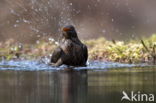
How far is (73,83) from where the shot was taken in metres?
7.39

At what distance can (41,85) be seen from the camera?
7.30 m

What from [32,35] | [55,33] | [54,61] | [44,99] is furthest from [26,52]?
[44,99]

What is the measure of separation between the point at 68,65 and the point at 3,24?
8.78 meters

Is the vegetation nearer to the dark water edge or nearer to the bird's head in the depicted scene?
the bird's head

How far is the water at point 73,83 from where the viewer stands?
19.6 ft

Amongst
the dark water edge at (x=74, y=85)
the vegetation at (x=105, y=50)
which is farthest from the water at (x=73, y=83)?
the vegetation at (x=105, y=50)

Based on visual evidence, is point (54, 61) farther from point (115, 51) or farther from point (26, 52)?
point (26, 52)

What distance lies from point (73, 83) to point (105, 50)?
4999mm

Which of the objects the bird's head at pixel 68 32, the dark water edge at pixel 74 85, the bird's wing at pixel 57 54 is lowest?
the dark water edge at pixel 74 85

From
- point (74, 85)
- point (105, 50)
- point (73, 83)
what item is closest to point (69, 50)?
point (105, 50)

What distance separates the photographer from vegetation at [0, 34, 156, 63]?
36.9ft

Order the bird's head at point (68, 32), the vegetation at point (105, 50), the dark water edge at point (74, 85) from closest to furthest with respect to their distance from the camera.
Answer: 1. the dark water edge at point (74, 85)
2. the bird's head at point (68, 32)
3. the vegetation at point (105, 50)

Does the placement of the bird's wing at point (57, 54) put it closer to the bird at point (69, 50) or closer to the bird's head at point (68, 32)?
the bird at point (69, 50)

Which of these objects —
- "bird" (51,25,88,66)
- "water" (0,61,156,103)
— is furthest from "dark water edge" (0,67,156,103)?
"bird" (51,25,88,66)
